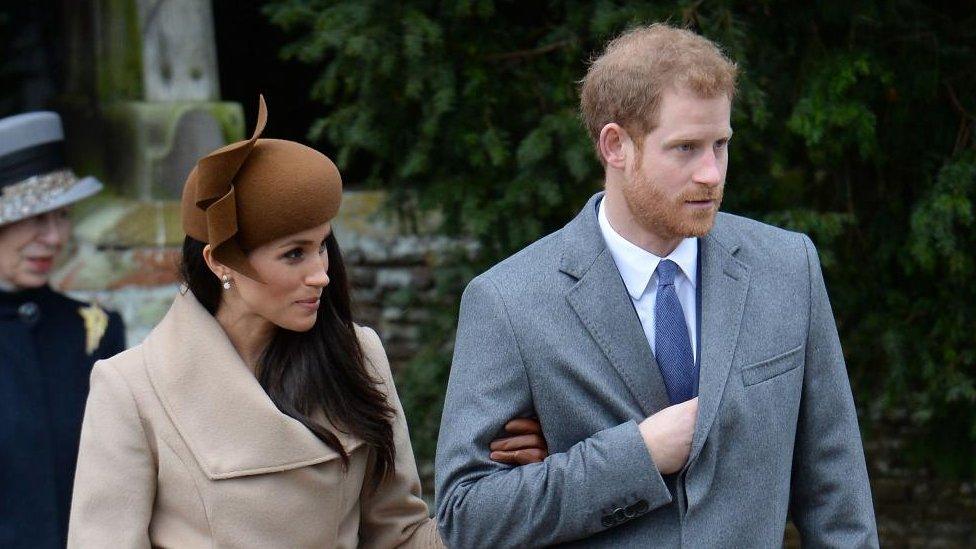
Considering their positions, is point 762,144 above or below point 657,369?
below

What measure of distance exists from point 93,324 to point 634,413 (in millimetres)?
1932

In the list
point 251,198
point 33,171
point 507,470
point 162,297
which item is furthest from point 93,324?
point 162,297

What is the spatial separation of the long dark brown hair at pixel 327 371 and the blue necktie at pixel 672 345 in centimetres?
61

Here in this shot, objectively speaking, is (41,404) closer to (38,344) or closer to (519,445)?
(38,344)

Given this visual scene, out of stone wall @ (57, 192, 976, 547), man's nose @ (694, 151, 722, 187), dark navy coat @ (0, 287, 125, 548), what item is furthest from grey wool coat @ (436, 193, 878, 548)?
stone wall @ (57, 192, 976, 547)

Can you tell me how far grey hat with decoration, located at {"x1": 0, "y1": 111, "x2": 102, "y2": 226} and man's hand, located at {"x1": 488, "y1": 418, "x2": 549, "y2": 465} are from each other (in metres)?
1.88

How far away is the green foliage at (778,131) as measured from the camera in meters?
4.38

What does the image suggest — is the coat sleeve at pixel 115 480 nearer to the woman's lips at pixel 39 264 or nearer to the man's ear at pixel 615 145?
the man's ear at pixel 615 145

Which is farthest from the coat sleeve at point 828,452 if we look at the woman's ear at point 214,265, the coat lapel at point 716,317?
the woman's ear at point 214,265

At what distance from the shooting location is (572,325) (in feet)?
7.97

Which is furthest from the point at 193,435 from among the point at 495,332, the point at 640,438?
the point at 640,438

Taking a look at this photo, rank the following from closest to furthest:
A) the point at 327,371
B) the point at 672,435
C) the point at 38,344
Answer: the point at 672,435 → the point at 327,371 → the point at 38,344

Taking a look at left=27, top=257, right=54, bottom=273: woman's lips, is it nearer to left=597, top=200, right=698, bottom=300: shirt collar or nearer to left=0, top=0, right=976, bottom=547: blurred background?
left=0, top=0, right=976, bottom=547: blurred background

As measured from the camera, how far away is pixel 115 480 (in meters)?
2.51
